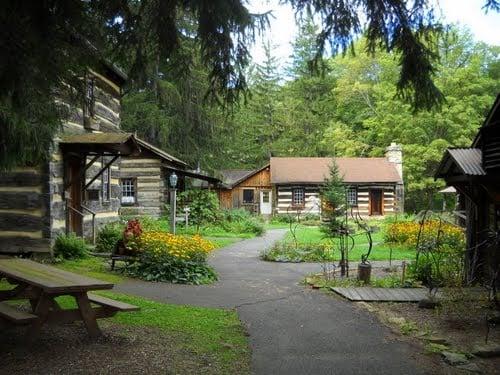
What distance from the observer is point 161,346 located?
6.04 meters

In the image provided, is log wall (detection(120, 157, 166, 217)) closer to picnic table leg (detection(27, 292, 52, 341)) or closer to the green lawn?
the green lawn

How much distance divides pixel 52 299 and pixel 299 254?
1154 cm

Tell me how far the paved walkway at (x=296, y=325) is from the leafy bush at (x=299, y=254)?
8.74 feet

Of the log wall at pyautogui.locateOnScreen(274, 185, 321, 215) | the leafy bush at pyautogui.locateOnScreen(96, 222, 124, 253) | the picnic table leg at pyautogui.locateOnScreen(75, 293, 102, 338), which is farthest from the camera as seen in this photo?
the log wall at pyautogui.locateOnScreen(274, 185, 321, 215)

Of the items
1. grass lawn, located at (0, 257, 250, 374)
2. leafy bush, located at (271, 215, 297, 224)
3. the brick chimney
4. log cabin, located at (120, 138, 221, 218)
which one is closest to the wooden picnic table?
grass lawn, located at (0, 257, 250, 374)

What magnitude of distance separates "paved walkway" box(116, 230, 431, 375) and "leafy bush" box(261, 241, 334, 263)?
2663 mm

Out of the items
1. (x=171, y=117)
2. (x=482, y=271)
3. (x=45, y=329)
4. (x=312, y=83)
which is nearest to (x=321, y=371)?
(x=45, y=329)

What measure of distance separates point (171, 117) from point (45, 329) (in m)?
23.1

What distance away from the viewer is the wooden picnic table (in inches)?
218

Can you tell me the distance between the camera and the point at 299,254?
16.7m

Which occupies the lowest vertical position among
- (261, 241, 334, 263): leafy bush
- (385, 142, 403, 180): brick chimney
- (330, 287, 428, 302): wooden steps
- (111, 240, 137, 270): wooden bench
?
(330, 287, 428, 302): wooden steps

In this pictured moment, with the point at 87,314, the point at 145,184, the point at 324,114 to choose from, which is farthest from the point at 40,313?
the point at 324,114

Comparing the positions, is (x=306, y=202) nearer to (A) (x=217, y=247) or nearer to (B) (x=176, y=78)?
(A) (x=217, y=247)

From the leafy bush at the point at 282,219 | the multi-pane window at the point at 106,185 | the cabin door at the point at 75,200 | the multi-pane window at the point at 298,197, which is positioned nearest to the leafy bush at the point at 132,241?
the cabin door at the point at 75,200
